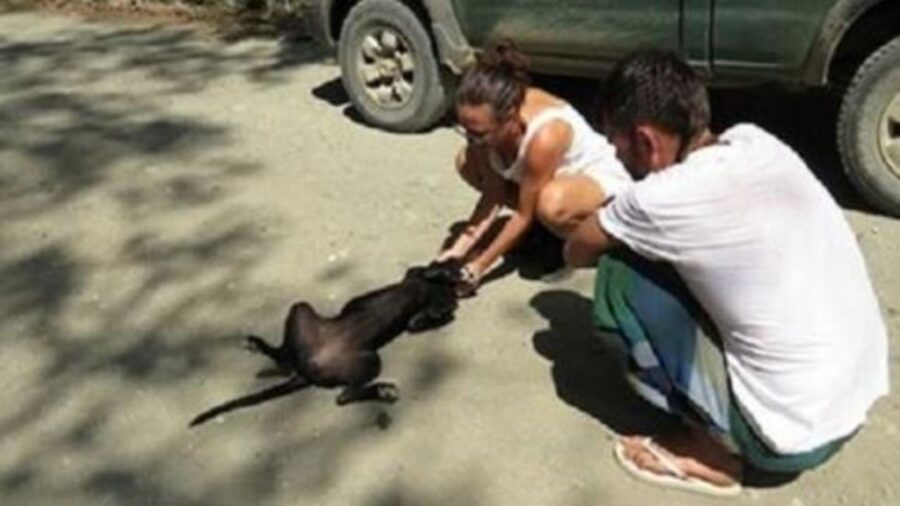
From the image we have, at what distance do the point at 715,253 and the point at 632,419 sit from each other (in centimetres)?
82

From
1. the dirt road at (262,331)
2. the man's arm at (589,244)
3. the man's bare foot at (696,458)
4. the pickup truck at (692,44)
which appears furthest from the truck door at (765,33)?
the man's bare foot at (696,458)

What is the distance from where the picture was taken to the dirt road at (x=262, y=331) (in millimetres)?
3143

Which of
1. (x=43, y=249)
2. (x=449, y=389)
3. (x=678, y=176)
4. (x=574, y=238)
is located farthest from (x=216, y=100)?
(x=678, y=176)

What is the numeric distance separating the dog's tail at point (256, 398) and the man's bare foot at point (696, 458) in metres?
1.01

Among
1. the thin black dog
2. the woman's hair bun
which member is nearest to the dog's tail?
the thin black dog

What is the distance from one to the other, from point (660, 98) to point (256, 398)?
4.93ft

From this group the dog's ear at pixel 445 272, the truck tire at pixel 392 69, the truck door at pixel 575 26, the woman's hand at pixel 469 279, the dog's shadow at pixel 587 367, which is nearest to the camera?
the dog's shadow at pixel 587 367

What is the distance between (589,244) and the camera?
3.01 m

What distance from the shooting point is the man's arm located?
2953 mm

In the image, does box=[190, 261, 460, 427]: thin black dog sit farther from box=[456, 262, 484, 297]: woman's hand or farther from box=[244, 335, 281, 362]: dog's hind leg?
box=[456, 262, 484, 297]: woman's hand

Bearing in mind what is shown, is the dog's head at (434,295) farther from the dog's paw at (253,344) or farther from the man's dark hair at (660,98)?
the man's dark hair at (660,98)

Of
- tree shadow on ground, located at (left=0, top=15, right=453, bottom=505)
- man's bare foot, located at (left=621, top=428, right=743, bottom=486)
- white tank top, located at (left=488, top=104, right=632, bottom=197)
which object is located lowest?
tree shadow on ground, located at (left=0, top=15, right=453, bottom=505)

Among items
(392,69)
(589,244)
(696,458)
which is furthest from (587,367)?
(392,69)

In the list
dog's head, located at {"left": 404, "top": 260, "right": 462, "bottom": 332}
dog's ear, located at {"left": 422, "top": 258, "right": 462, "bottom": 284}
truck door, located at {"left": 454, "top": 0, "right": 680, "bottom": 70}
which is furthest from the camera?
truck door, located at {"left": 454, "top": 0, "right": 680, "bottom": 70}
